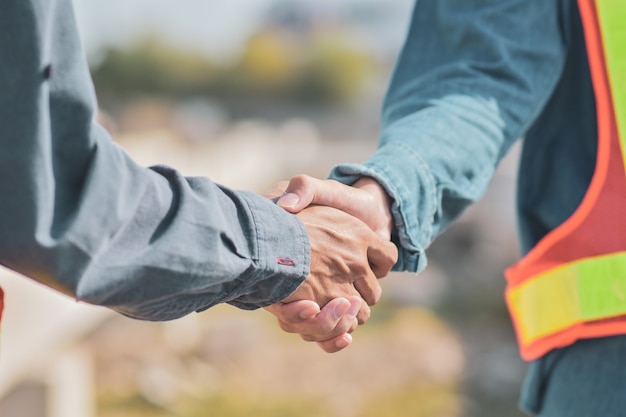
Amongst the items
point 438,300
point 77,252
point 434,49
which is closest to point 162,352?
point 438,300

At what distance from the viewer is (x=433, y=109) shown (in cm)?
222

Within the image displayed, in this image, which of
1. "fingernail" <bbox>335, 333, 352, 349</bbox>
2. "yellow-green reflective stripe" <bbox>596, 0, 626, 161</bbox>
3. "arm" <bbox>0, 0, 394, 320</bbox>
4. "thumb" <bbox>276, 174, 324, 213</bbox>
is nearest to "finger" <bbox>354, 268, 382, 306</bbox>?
"fingernail" <bbox>335, 333, 352, 349</bbox>

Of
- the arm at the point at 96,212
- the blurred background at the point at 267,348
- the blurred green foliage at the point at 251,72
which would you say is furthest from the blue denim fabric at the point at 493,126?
the blurred green foliage at the point at 251,72

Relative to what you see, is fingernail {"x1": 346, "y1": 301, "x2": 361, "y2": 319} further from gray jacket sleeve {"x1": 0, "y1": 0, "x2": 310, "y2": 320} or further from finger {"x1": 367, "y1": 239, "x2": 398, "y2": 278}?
gray jacket sleeve {"x1": 0, "y1": 0, "x2": 310, "y2": 320}

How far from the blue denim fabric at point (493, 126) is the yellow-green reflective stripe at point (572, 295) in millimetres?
74

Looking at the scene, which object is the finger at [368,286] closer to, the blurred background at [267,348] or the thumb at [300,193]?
the thumb at [300,193]

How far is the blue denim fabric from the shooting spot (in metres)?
2.13

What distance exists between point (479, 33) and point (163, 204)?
1018 millimetres

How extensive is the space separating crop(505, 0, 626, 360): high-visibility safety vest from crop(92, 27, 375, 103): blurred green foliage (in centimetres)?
4162

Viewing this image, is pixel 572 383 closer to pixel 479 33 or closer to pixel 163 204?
pixel 479 33

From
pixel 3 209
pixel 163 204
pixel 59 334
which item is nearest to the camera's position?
pixel 3 209

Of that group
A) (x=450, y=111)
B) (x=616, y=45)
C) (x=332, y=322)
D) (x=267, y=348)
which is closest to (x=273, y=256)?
(x=332, y=322)

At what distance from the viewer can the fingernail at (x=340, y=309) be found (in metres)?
2.02

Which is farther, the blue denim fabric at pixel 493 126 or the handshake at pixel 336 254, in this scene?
the blue denim fabric at pixel 493 126
